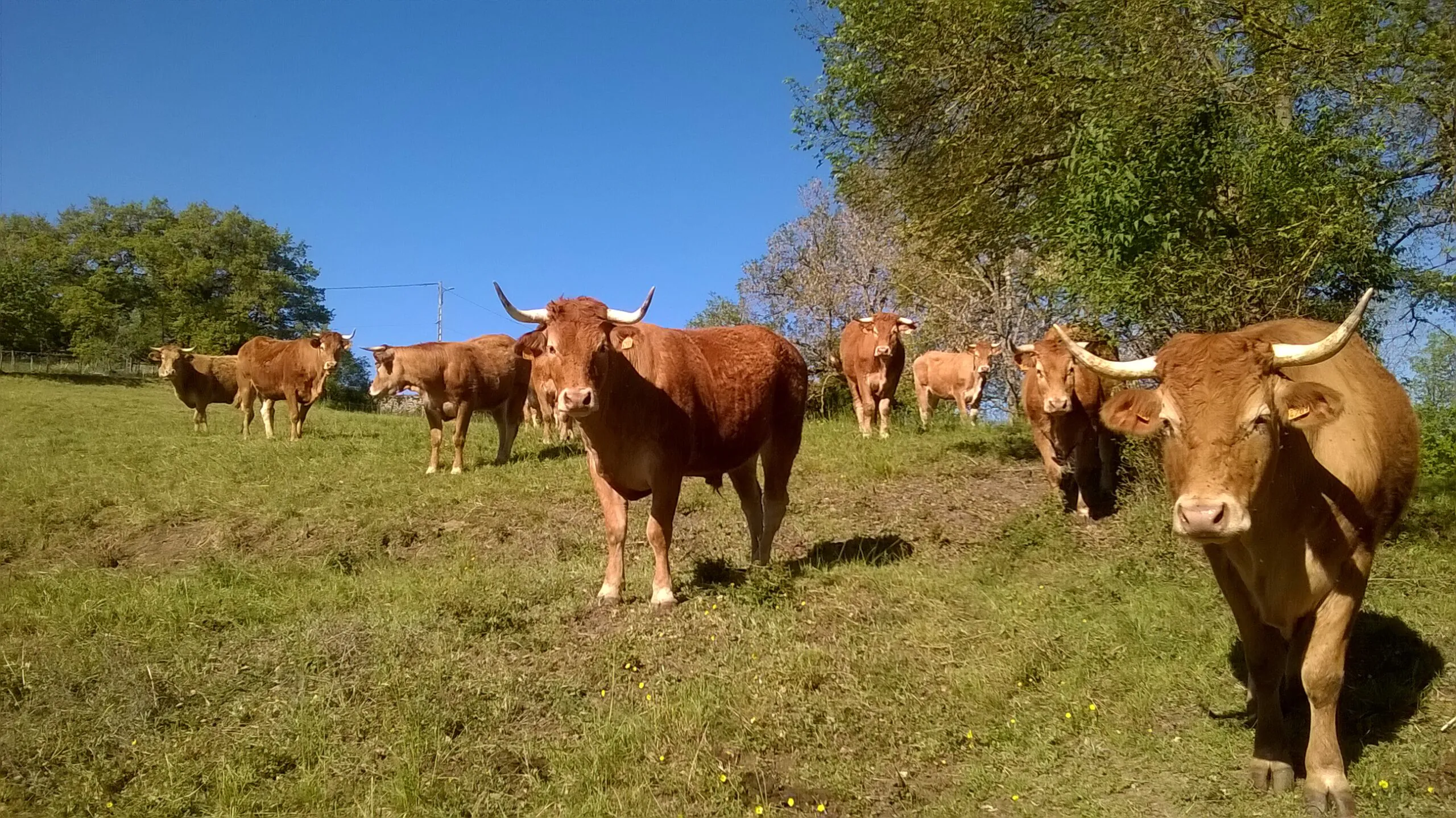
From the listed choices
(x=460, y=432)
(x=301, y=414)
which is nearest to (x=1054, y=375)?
(x=460, y=432)

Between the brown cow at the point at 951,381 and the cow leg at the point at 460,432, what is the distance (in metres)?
10.7

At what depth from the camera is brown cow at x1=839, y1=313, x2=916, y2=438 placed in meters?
17.6

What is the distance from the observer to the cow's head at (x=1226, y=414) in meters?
3.97

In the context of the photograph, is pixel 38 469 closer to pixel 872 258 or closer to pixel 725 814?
pixel 725 814

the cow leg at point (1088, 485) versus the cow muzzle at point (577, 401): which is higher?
the cow muzzle at point (577, 401)

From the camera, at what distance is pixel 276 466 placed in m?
14.7

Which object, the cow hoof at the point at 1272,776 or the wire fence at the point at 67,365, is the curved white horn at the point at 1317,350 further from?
the wire fence at the point at 67,365

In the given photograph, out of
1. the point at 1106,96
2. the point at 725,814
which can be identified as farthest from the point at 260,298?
the point at 725,814

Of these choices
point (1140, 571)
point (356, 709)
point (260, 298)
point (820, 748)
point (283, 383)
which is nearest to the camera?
point (820, 748)

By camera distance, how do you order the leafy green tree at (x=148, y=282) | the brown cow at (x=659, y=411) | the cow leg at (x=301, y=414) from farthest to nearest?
the leafy green tree at (x=148, y=282) < the cow leg at (x=301, y=414) < the brown cow at (x=659, y=411)

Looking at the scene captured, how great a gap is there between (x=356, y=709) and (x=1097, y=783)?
3.98 meters

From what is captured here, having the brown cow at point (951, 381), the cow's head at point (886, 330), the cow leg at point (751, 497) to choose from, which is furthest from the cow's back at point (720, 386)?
the brown cow at point (951, 381)

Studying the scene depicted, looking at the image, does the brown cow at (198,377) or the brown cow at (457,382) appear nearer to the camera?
the brown cow at (457,382)

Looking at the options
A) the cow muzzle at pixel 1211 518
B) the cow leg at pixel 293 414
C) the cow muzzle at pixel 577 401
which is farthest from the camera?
the cow leg at pixel 293 414
